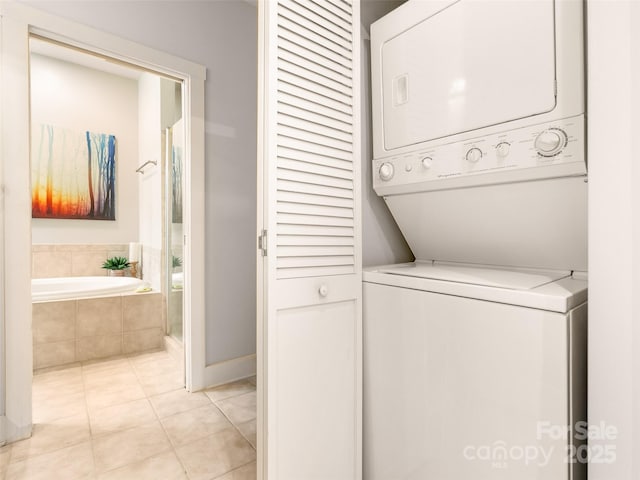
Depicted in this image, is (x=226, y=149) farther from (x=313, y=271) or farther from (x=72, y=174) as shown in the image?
(x=72, y=174)

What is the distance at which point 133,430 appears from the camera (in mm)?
1717

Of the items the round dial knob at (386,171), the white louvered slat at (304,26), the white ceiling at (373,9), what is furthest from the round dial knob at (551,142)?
the white ceiling at (373,9)

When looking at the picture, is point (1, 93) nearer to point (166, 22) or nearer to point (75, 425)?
point (166, 22)

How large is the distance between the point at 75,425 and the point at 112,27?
87.3 inches

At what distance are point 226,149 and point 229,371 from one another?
160 cm

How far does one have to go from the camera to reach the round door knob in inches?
40.9

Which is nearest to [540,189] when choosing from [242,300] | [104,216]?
[242,300]

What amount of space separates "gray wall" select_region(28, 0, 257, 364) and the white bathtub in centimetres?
124

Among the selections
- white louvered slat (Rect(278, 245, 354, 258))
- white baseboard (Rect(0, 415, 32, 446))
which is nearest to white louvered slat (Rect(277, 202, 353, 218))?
white louvered slat (Rect(278, 245, 354, 258))

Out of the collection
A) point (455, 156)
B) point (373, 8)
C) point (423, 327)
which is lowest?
point (423, 327)

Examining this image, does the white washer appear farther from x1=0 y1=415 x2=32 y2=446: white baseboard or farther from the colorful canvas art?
the colorful canvas art

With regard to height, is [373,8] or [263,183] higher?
[373,8]

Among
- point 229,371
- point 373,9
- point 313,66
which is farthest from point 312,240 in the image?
point 229,371

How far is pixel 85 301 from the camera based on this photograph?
2652mm
